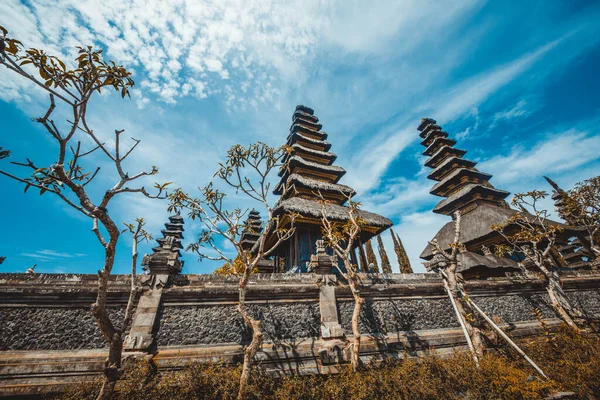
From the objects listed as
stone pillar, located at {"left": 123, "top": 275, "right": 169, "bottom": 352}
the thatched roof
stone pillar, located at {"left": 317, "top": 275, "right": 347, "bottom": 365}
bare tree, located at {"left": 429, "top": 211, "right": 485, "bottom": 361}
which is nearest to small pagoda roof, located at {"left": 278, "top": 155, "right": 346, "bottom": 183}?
the thatched roof

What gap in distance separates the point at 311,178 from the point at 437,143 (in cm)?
1778

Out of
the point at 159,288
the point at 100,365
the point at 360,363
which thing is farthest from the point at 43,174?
the point at 360,363

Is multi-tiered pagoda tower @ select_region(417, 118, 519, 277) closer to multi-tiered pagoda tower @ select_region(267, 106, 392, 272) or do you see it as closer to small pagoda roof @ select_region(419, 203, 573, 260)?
small pagoda roof @ select_region(419, 203, 573, 260)

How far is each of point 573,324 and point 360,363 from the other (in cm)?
831

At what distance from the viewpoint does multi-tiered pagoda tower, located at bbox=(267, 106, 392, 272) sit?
12.1 metres

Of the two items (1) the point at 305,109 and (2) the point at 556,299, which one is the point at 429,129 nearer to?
(1) the point at 305,109

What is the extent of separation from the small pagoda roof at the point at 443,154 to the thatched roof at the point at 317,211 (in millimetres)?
15878

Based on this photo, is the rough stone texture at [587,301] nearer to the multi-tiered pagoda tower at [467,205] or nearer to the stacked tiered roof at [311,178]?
the multi-tiered pagoda tower at [467,205]

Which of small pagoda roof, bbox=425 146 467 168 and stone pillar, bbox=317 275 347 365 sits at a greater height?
small pagoda roof, bbox=425 146 467 168

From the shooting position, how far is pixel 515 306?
8.77 m

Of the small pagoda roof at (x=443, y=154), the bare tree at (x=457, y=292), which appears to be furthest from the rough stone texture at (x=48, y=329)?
the small pagoda roof at (x=443, y=154)

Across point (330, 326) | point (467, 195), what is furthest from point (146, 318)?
point (467, 195)

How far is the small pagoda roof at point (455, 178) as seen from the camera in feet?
72.4

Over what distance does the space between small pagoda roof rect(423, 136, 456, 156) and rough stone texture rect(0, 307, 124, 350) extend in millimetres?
29656
